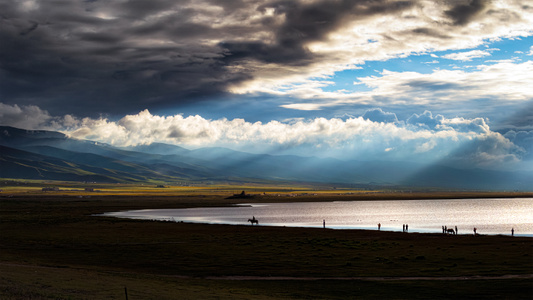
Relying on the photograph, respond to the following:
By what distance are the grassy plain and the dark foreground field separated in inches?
4.0

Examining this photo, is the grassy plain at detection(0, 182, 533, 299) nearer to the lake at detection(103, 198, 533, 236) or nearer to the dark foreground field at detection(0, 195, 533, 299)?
the dark foreground field at detection(0, 195, 533, 299)

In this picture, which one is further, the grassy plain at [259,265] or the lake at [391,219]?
the lake at [391,219]

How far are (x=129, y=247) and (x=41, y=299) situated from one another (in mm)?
39563

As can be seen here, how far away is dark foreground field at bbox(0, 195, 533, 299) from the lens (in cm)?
3438

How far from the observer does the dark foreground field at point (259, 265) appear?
34375 millimetres

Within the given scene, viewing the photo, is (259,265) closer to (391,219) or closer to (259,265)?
(259,265)

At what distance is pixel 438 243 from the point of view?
215 ft

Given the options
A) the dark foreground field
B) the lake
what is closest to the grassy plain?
the dark foreground field

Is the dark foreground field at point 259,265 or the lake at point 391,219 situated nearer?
the dark foreground field at point 259,265

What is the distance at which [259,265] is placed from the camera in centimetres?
5050

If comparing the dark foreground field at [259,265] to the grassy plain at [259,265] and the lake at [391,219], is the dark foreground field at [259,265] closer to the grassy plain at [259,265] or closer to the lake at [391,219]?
the grassy plain at [259,265]

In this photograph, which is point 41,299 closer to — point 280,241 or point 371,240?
point 280,241

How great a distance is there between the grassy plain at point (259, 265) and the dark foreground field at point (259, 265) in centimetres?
10

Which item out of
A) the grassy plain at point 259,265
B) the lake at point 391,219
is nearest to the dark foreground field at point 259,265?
the grassy plain at point 259,265
